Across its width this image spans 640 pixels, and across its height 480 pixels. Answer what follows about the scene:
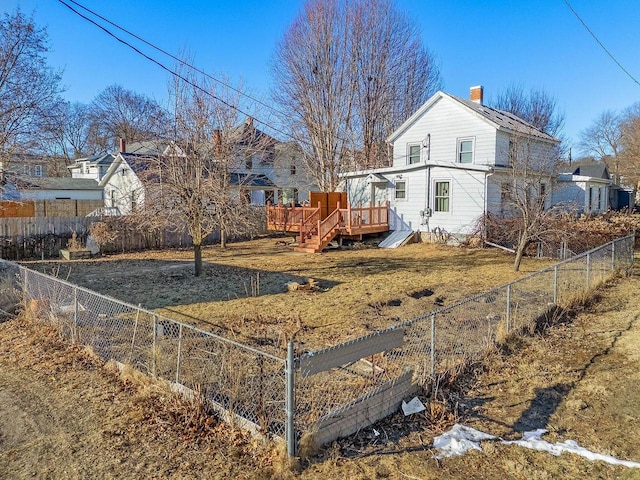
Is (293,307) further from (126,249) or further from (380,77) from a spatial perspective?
(380,77)

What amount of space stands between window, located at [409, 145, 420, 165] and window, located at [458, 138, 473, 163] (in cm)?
229

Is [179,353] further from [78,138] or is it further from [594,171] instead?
[78,138]

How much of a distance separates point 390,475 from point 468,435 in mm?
1067

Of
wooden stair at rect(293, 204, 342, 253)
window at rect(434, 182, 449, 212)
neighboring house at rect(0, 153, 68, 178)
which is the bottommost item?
wooden stair at rect(293, 204, 342, 253)

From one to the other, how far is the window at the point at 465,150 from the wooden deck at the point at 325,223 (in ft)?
13.5

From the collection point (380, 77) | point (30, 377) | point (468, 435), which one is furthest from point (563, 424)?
point (380, 77)

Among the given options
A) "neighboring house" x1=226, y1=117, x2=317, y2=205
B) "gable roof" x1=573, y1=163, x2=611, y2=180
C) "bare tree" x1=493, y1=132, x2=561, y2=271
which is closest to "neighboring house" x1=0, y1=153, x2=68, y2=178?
"neighboring house" x1=226, y1=117, x2=317, y2=205

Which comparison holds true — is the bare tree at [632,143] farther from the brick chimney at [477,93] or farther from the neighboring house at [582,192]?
the brick chimney at [477,93]

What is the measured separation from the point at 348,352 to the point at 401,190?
17.8 m

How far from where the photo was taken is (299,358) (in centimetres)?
368

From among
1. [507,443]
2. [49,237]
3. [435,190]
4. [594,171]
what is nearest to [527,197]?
[435,190]

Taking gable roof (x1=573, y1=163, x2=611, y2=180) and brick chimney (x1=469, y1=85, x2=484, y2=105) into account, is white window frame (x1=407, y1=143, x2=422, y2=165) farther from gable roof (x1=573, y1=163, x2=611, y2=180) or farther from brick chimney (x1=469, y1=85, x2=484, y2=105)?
gable roof (x1=573, y1=163, x2=611, y2=180)

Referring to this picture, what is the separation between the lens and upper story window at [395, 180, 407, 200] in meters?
20.9

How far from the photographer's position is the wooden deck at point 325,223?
18.5 meters
